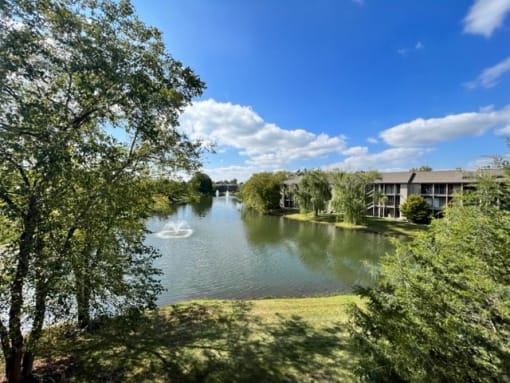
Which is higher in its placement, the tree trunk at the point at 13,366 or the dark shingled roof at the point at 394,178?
the dark shingled roof at the point at 394,178

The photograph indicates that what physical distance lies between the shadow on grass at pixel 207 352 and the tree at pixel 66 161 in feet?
2.97

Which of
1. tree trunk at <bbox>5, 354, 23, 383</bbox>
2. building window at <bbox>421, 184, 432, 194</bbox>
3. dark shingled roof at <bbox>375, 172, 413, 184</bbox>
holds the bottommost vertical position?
tree trunk at <bbox>5, 354, 23, 383</bbox>

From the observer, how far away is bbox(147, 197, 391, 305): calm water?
481 inches

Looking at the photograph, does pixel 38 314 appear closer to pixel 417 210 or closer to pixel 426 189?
pixel 417 210

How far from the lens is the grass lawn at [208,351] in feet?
15.6

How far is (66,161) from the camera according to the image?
347 cm

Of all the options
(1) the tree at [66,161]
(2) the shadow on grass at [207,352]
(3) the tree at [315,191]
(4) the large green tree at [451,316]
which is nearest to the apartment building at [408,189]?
(3) the tree at [315,191]

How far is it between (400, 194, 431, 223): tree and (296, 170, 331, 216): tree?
9476 mm

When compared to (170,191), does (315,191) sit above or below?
above

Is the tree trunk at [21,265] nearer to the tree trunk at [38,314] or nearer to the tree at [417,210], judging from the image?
the tree trunk at [38,314]

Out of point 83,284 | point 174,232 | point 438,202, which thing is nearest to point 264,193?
point 174,232

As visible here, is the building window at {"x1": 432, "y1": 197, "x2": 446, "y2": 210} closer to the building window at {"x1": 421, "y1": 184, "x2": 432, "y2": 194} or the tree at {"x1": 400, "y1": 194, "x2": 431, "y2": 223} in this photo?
the building window at {"x1": 421, "y1": 184, "x2": 432, "y2": 194}

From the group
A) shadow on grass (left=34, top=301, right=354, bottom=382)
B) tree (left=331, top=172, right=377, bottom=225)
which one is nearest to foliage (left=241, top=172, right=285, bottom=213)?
tree (left=331, top=172, right=377, bottom=225)

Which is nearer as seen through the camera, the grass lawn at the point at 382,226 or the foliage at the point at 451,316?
the foliage at the point at 451,316
